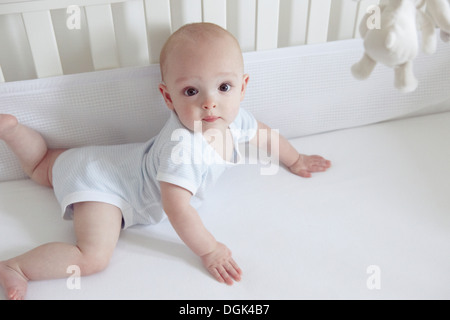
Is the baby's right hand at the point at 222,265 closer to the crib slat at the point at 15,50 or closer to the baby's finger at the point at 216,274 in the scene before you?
the baby's finger at the point at 216,274

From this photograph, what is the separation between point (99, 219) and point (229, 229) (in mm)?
273

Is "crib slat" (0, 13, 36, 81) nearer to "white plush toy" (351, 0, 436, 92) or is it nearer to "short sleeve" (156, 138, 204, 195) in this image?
"short sleeve" (156, 138, 204, 195)

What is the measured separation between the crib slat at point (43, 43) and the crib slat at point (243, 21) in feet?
1.36

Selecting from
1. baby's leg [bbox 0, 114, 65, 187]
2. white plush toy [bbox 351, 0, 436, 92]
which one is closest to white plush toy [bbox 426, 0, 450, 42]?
white plush toy [bbox 351, 0, 436, 92]

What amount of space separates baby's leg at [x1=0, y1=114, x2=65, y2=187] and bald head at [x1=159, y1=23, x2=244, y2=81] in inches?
14.0

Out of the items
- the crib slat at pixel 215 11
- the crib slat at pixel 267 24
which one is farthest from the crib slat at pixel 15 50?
the crib slat at pixel 267 24

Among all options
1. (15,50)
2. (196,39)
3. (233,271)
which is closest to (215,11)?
(196,39)

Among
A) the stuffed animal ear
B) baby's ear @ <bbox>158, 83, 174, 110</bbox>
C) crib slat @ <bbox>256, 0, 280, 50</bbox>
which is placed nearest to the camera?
the stuffed animal ear

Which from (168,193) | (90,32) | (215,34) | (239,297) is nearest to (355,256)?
(239,297)

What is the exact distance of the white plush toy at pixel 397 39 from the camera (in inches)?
24.6

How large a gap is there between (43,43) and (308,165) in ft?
2.19

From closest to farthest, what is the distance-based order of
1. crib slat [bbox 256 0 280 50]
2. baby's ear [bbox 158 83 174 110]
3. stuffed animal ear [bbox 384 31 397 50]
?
1. stuffed animal ear [bbox 384 31 397 50]
2. baby's ear [bbox 158 83 174 110]
3. crib slat [bbox 256 0 280 50]

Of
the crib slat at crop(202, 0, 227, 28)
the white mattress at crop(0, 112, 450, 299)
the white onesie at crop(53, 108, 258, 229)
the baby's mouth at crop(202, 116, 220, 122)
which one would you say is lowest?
the white mattress at crop(0, 112, 450, 299)

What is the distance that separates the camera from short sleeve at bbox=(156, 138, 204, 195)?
3.08 feet
